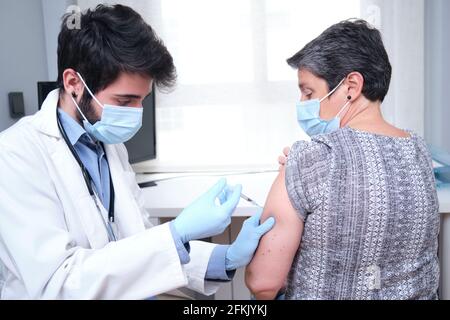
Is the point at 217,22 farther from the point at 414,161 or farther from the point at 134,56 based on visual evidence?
the point at 414,161

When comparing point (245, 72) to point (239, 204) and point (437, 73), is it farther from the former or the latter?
point (437, 73)

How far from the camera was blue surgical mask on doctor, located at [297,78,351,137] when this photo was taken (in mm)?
1061

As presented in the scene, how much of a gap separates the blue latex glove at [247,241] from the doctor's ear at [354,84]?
38 cm

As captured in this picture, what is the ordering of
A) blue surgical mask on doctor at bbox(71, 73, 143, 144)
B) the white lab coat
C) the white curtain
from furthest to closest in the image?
the white curtain → blue surgical mask on doctor at bbox(71, 73, 143, 144) → the white lab coat

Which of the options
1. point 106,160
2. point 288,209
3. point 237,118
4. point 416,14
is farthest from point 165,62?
point 416,14

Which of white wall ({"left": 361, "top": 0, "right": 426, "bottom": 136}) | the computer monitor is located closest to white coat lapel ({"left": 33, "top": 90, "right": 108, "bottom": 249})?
the computer monitor

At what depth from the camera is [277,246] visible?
0.88 meters

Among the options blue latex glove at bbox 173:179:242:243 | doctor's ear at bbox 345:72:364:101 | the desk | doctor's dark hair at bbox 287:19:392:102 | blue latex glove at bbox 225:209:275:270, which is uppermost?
doctor's dark hair at bbox 287:19:392:102

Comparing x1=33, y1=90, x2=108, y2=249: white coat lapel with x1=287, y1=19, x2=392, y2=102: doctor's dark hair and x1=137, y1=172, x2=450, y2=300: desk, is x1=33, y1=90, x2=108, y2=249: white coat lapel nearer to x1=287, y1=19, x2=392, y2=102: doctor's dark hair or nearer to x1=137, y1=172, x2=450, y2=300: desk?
x1=137, y1=172, x2=450, y2=300: desk

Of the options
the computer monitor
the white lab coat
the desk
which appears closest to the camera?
the white lab coat

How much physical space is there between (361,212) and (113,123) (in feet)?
2.21

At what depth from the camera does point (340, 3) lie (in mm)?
2010

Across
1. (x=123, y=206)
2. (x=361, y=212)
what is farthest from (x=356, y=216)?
(x=123, y=206)

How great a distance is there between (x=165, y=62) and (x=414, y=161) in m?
0.67
